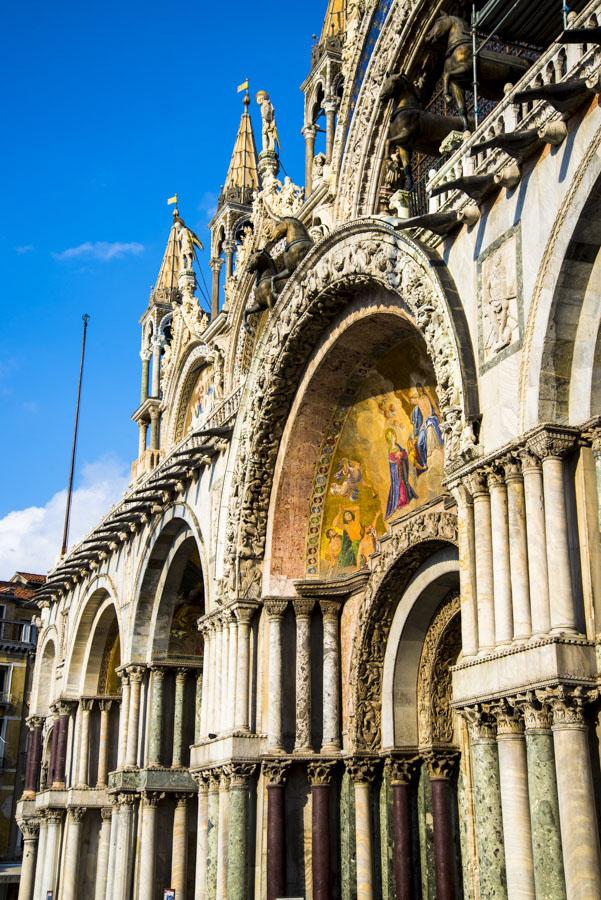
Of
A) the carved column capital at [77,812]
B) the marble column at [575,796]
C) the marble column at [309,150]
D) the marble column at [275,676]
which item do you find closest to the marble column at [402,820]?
the marble column at [275,676]

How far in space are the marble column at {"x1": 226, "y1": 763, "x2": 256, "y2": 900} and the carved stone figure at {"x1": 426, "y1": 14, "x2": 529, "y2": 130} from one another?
10047mm

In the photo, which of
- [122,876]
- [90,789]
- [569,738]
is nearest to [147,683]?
[122,876]

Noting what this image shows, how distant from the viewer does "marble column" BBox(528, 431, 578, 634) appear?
1037 centimetres

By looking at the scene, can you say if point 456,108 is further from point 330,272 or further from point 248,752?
point 248,752

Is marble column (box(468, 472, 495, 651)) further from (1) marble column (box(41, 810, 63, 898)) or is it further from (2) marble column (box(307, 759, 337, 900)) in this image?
(1) marble column (box(41, 810, 63, 898))

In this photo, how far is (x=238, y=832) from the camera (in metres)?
17.2

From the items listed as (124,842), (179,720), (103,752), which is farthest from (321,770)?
(103,752)

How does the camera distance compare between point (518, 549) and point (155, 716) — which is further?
point (155, 716)

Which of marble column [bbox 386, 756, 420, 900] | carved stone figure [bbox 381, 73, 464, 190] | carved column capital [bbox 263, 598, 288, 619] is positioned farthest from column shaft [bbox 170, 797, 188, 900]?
carved stone figure [bbox 381, 73, 464, 190]

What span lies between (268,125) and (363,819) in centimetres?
1647

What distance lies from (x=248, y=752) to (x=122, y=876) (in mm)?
7475

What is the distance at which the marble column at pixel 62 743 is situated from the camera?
100ft

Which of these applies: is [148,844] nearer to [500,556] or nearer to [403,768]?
[403,768]

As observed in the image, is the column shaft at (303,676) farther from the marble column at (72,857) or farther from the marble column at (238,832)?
the marble column at (72,857)
